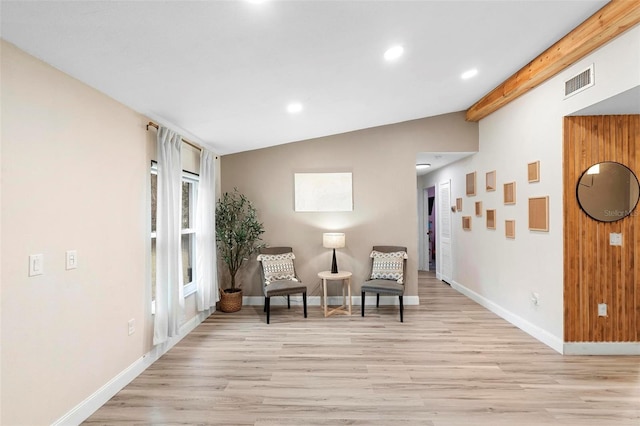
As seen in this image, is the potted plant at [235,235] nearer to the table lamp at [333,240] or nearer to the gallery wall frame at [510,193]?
the table lamp at [333,240]

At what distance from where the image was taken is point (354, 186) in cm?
504

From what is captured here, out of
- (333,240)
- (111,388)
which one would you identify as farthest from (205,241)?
(111,388)

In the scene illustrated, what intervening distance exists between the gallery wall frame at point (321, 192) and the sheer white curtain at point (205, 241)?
4.26 feet

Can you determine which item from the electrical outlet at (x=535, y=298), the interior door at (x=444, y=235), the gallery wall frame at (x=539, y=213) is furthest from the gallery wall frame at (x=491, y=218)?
the interior door at (x=444, y=235)

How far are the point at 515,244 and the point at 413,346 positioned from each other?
5.99 ft

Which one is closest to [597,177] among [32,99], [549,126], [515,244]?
[549,126]

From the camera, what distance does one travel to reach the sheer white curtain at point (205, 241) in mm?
4199

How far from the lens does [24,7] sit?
1475 millimetres

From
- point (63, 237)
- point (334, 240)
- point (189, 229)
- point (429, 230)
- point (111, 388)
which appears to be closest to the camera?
point (63, 237)

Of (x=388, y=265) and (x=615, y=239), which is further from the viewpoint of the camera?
(x=388, y=265)

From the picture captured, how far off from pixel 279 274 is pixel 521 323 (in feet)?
10.1

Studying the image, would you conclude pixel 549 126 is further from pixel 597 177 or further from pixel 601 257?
pixel 601 257

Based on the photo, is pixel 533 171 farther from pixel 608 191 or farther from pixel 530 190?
pixel 608 191

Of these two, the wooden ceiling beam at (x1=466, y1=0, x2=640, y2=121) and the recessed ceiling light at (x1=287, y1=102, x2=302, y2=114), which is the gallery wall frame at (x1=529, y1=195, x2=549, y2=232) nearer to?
the wooden ceiling beam at (x1=466, y1=0, x2=640, y2=121)
